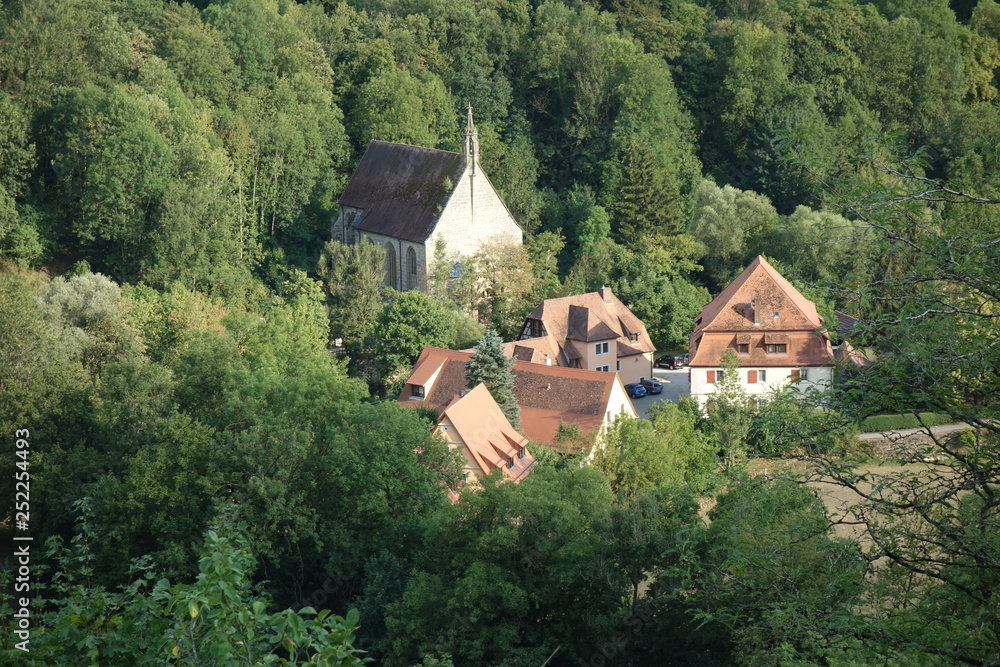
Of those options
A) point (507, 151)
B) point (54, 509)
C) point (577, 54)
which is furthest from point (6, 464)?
point (577, 54)

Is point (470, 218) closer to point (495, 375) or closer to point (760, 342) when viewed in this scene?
point (760, 342)

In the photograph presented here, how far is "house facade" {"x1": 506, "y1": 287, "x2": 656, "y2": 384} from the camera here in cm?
4516

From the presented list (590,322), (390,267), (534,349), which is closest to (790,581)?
(534,349)

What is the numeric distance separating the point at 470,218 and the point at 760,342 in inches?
583

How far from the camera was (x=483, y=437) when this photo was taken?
3441cm

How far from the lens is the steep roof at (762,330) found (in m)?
42.1

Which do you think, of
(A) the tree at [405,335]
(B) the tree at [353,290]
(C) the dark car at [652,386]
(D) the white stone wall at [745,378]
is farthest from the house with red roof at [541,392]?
(C) the dark car at [652,386]

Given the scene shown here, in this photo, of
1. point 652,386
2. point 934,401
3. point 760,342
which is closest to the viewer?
point 934,401

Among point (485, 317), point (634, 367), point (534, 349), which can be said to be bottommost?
point (634, 367)

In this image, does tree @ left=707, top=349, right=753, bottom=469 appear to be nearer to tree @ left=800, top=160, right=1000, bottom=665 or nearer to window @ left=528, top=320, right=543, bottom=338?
window @ left=528, top=320, right=543, bottom=338

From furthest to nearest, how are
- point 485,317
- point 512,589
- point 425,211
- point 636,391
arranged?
point 425,211
point 485,317
point 636,391
point 512,589

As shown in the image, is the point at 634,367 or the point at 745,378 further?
the point at 634,367

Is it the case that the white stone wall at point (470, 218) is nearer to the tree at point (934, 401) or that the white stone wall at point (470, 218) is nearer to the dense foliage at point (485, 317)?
the dense foliage at point (485, 317)

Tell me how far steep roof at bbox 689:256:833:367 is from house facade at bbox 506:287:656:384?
3.06m
